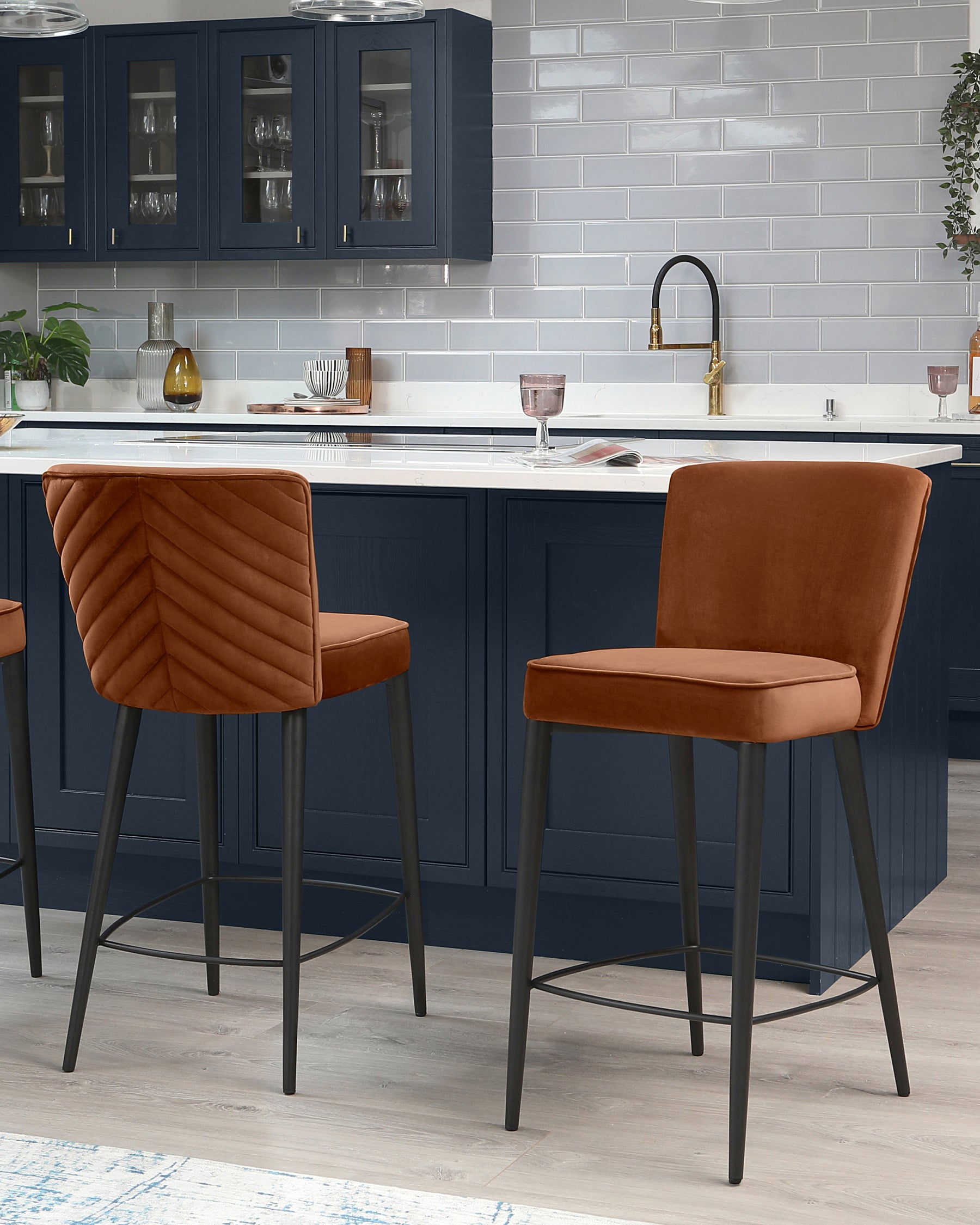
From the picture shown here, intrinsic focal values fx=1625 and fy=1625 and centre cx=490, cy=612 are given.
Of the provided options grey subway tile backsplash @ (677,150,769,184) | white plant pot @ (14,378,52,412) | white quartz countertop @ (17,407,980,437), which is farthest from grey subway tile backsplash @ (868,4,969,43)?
white plant pot @ (14,378,52,412)

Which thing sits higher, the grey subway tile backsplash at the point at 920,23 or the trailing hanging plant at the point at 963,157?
the grey subway tile backsplash at the point at 920,23

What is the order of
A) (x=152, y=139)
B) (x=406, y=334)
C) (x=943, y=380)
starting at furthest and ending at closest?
1. (x=406, y=334)
2. (x=152, y=139)
3. (x=943, y=380)

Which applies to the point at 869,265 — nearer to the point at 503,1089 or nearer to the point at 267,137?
the point at 267,137

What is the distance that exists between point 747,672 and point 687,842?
48cm

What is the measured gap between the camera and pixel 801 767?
2.97 m

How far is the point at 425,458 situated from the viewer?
124 inches

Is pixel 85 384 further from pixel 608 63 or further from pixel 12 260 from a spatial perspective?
pixel 608 63

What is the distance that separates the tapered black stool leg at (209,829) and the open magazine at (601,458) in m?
0.76

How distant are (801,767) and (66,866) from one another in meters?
1.62

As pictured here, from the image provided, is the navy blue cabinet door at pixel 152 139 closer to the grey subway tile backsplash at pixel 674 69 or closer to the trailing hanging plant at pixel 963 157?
the grey subway tile backsplash at pixel 674 69

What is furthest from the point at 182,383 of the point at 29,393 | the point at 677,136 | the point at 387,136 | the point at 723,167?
the point at 723,167

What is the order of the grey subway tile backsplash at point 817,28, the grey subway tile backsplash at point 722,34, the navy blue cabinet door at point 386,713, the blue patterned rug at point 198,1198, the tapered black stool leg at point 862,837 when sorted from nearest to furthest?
the blue patterned rug at point 198,1198 < the tapered black stool leg at point 862,837 < the navy blue cabinet door at point 386,713 < the grey subway tile backsplash at point 817,28 < the grey subway tile backsplash at point 722,34

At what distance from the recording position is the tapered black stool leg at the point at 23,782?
118 inches

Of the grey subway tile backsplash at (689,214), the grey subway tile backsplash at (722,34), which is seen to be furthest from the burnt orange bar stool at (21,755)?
the grey subway tile backsplash at (722,34)
